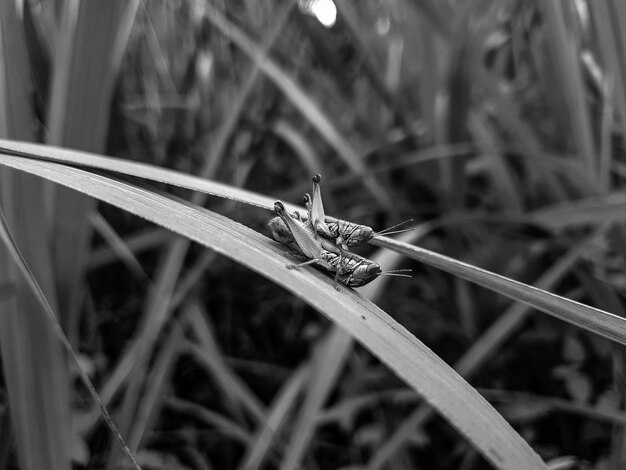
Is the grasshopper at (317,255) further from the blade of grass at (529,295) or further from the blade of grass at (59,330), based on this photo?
the blade of grass at (59,330)

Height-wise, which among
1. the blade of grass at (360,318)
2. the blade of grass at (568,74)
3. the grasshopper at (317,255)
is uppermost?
the blade of grass at (568,74)

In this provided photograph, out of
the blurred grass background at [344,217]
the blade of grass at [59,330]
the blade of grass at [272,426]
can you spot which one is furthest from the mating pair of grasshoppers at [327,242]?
the blade of grass at [272,426]

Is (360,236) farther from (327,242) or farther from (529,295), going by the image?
(529,295)

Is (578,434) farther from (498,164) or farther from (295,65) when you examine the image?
(295,65)

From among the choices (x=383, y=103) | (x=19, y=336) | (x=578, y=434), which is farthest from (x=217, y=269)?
(x=578, y=434)

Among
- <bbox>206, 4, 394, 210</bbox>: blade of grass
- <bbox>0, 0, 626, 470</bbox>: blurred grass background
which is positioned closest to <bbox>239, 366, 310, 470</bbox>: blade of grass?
<bbox>0, 0, 626, 470</bbox>: blurred grass background

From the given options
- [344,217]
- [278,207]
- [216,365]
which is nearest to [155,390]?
[216,365]

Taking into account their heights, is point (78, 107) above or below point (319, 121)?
below
